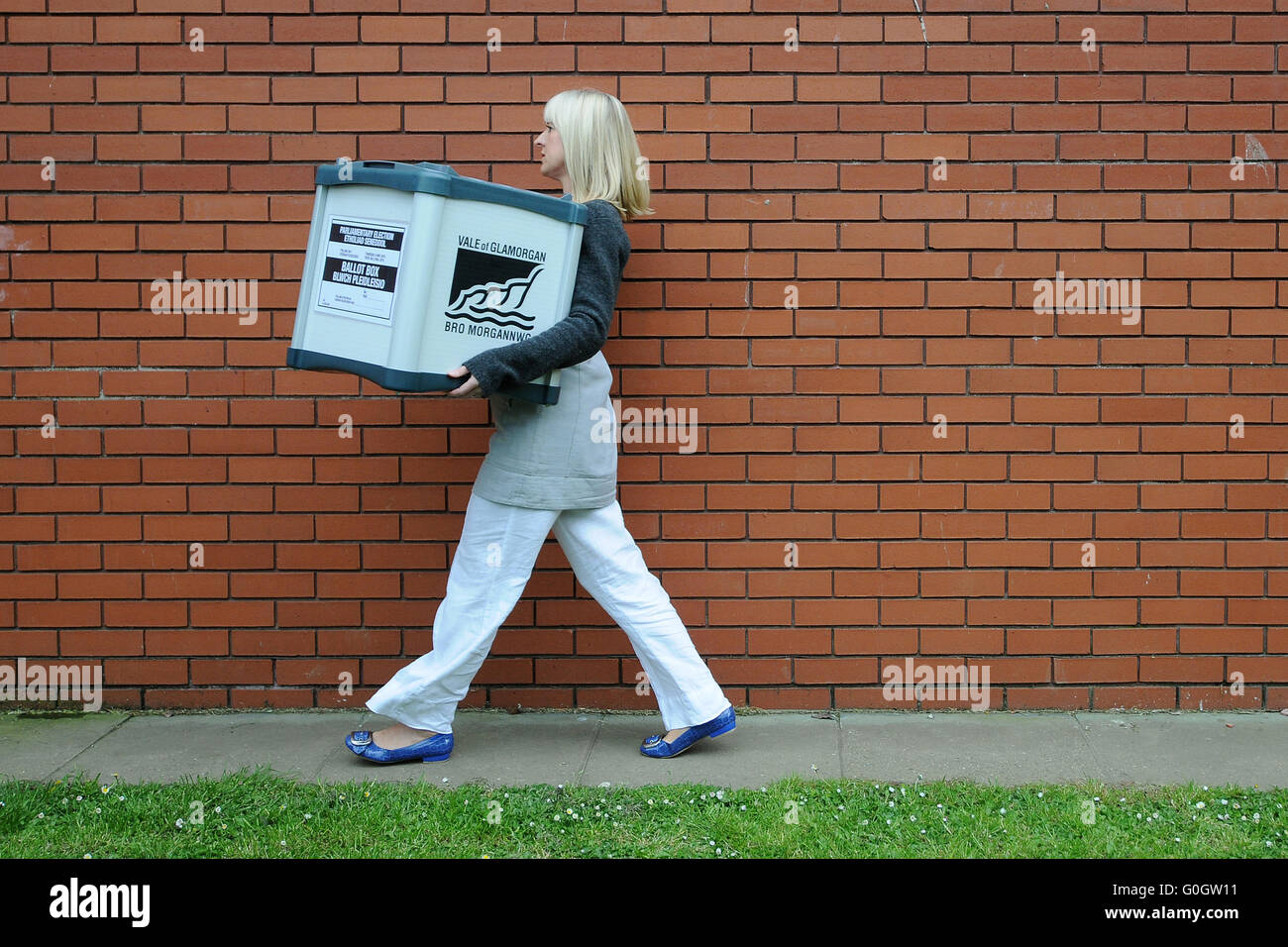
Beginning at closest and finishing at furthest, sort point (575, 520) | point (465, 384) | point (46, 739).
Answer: point (465, 384) → point (575, 520) → point (46, 739)

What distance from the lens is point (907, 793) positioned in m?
3.97

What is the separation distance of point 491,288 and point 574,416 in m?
0.52

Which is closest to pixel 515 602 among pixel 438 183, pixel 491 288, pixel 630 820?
pixel 630 820

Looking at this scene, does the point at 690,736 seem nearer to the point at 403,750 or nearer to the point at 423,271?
the point at 403,750

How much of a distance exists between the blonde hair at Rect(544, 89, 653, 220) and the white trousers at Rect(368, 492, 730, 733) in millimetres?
1066

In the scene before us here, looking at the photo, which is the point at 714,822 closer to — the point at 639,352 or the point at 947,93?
the point at 639,352

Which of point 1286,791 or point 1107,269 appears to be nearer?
point 1286,791

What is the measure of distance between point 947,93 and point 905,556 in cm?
174

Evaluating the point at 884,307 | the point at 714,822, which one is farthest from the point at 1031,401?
the point at 714,822

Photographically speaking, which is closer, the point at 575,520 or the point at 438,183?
the point at 438,183

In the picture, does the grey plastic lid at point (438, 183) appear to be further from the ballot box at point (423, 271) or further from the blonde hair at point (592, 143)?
the blonde hair at point (592, 143)

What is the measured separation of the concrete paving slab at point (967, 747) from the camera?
4.23m

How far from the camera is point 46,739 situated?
4.66 meters

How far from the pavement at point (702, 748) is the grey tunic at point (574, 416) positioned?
3.04ft
